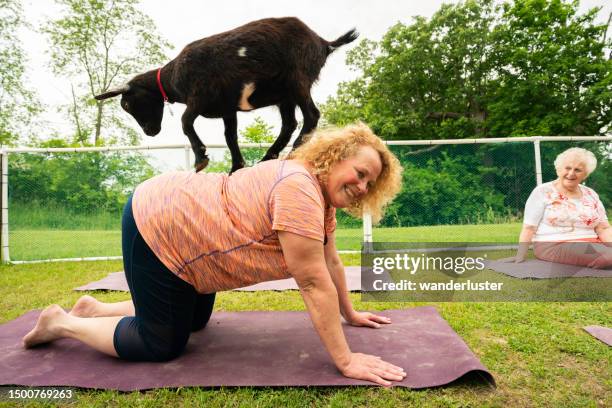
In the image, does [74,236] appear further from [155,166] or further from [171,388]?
[171,388]

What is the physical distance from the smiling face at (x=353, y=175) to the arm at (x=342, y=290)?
1.34 ft

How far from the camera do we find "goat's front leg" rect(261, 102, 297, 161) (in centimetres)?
216

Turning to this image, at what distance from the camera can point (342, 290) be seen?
2.17 m

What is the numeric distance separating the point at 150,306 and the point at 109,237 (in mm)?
4979

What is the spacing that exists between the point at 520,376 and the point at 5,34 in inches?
675

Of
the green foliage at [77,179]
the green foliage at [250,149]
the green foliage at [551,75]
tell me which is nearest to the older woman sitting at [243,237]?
the green foliage at [250,149]

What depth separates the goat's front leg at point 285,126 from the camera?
7.08 feet

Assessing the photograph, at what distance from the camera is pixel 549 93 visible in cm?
1709

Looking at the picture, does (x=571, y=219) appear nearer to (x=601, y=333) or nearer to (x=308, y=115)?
(x=601, y=333)

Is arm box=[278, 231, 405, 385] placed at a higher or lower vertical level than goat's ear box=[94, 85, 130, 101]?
lower

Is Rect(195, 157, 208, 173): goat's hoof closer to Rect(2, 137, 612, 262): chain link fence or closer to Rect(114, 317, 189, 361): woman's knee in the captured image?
Rect(114, 317, 189, 361): woman's knee

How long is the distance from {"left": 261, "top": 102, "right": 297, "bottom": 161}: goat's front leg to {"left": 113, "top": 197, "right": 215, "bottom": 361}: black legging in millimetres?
940

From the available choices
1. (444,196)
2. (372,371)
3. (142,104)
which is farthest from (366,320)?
(444,196)

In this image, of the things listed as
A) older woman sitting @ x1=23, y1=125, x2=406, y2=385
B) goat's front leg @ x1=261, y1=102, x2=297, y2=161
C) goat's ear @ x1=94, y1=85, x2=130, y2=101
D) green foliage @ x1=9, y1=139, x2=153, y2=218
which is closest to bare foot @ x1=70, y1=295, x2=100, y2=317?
older woman sitting @ x1=23, y1=125, x2=406, y2=385
